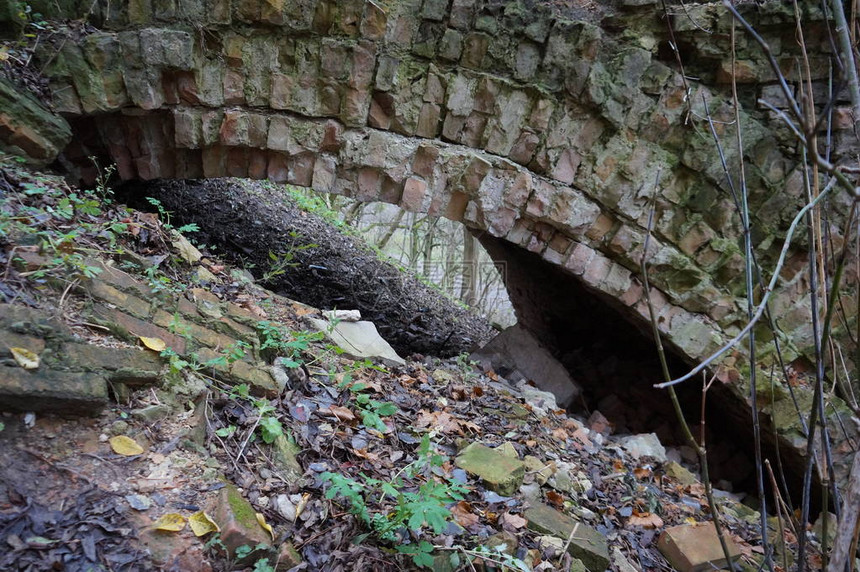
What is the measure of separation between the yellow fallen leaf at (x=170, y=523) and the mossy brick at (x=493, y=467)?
3.76ft

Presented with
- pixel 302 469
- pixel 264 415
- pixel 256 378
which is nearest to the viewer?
pixel 302 469

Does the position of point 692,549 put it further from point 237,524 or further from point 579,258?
point 579,258

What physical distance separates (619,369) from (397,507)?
13.2ft

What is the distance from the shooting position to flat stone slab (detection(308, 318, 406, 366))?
2.98 metres

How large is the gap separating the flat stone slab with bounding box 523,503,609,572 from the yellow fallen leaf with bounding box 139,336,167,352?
4.91 ft

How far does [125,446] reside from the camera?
1.66 metres

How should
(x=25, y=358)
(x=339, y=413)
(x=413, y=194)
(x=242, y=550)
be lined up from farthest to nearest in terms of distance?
(x=413, y=194), (x=339, y=413), (x=25, y=358), (x=242, y=550)

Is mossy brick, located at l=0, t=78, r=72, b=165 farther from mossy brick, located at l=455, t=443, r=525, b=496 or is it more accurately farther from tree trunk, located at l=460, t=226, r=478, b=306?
tree trunk, located at l=460, t=226, r=478, b=306

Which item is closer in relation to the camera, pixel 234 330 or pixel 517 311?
pixel 234 330

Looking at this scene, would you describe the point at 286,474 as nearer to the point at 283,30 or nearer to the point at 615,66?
the point at 283,30

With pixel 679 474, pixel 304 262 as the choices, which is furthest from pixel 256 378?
pixel 304 262

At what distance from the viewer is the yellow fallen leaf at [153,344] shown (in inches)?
77.1

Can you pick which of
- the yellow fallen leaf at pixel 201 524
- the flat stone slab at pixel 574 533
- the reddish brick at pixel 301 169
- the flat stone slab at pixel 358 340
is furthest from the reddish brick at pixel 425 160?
the yellow fallen leaf at pixel 201 524

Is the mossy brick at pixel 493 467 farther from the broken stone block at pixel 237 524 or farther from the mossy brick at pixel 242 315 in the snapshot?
the mossy brick at pixel 242 315
